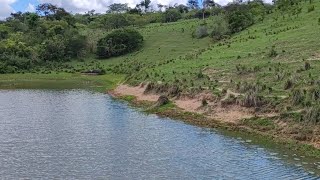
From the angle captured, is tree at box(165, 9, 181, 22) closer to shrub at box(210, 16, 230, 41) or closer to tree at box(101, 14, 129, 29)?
tree at box(101, 14, 129, 29)

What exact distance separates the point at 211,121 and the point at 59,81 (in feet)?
187

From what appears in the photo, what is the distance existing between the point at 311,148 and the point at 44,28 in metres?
117

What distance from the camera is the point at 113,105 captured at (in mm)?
55594

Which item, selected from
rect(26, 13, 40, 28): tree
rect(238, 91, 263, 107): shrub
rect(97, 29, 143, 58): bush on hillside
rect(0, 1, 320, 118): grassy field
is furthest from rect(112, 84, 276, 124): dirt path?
rect(26, 13, 40, 28): tree

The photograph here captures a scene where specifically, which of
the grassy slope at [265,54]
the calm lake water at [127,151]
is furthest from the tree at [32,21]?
the calm lake water at [127,151]

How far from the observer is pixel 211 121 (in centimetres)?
4150

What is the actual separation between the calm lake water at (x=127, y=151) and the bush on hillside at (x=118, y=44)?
71.2 metres

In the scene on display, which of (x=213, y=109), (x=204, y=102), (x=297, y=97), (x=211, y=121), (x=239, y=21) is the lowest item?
(x=211, y=121)

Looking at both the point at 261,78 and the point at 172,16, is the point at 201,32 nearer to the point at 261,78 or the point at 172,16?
the point at 172,16

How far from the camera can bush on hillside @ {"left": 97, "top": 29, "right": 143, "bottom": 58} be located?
118062mm

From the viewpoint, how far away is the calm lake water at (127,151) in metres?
25.6

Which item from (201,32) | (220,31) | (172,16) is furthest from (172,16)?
(220,31)

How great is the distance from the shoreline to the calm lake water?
53.2 inches

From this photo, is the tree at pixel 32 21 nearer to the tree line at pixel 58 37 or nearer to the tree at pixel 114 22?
the tree line at pixel 58 37
